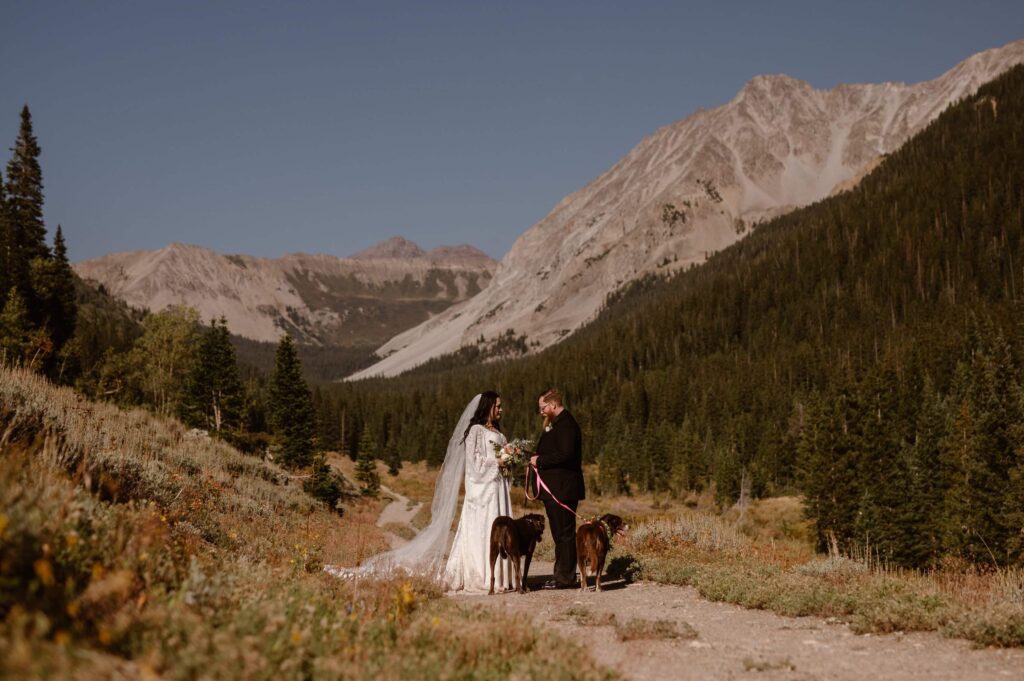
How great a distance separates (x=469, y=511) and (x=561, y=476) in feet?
6.24

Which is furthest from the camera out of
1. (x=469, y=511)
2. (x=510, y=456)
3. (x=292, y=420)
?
(x=292, y=420)

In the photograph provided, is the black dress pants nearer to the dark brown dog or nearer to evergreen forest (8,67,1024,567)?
the dark brown dog

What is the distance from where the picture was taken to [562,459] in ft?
39.9

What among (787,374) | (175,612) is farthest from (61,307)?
(787,374)

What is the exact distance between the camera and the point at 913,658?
715 centimetres

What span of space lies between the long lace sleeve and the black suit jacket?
960 millimetres

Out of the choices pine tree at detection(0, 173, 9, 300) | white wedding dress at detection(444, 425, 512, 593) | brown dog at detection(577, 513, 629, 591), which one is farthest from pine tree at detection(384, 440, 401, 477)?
brown dog at detection(577, 513, 629, 591)

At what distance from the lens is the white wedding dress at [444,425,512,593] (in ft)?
39.8

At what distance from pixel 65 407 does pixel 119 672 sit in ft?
39.2

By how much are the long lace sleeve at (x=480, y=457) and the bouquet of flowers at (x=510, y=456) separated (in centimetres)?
16

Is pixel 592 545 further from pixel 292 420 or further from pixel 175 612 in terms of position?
pixel 292 420

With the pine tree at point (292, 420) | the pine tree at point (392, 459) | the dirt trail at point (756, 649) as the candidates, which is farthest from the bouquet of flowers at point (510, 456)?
the pine tree at point (392, 459)

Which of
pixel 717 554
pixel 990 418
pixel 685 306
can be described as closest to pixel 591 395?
pixel 685 306

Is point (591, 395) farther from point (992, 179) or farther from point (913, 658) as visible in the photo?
point (913, 658)
